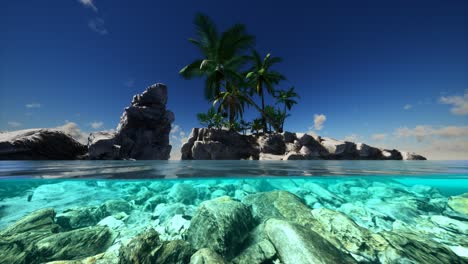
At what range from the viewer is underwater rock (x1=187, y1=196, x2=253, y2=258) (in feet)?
8.70

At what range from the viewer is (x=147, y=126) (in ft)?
101

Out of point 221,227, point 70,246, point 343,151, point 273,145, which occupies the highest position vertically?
point 273,145

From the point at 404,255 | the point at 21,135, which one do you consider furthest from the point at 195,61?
the point at 404,255

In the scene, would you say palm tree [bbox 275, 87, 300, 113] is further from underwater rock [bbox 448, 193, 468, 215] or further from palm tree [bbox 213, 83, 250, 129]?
underwater rock [bbox 448, 193, 468, 215]

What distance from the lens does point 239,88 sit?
25094 mm

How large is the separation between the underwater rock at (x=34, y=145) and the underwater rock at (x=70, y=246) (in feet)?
37.9

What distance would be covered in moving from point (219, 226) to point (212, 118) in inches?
1110

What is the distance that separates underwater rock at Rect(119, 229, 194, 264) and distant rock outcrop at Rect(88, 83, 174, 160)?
25.3m

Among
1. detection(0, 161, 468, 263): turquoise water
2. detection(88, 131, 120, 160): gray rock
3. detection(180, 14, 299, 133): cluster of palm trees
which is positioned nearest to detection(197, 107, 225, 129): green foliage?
detection(180, 14, 299, 133): cluster of palm trees

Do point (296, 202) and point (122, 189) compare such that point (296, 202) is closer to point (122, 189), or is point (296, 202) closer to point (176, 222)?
point (176, 222)

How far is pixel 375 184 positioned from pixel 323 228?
3.70m

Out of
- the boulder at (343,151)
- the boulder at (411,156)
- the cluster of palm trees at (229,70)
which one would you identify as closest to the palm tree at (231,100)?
the cluster of palm trees at (229,70)

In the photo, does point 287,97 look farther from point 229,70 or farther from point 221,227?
Result: point 221,227

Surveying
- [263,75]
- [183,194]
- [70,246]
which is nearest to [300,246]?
[183,194]
